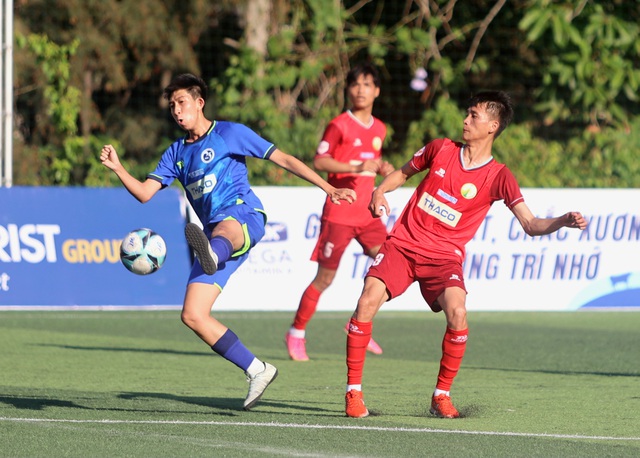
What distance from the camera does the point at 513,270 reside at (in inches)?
529

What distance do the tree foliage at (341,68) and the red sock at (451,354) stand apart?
10.4m

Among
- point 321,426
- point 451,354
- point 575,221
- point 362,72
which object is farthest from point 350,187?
point 321,426

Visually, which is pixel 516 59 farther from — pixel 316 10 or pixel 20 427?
pixel 20 427

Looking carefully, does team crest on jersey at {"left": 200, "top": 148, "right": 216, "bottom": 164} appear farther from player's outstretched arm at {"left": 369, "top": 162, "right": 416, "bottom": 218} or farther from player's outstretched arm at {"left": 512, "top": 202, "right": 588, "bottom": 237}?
player's outstretched arm at {"left": 512, "top": 202, "right": 588, "bottom": 237}

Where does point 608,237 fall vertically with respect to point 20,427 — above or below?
above

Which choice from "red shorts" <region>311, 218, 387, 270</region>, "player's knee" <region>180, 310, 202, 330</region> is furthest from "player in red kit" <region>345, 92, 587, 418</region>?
"red shorts" <region>311, 218, 387, 270</region>

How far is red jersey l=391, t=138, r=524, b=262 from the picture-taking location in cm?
672

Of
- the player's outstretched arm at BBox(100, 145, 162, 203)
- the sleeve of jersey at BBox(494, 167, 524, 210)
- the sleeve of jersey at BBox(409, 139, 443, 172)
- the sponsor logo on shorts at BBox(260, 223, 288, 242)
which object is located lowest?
the sponsor logo on shorts at BBox(260, 223, 288, 242)

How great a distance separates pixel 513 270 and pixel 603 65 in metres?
5.95

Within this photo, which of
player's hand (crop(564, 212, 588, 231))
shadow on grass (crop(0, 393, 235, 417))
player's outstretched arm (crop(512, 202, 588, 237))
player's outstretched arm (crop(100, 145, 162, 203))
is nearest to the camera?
player's hand (crop(564, 212, 588, 231))

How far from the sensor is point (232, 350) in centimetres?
675

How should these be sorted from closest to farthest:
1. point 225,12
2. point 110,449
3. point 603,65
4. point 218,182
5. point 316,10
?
1. point 110,449
2. point 218,182
3. point 603,65
4. point 316,10
5. point 225,12

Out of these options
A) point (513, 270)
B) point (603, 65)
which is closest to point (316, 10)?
point (603, 65)

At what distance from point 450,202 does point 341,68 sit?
44.5 feet
